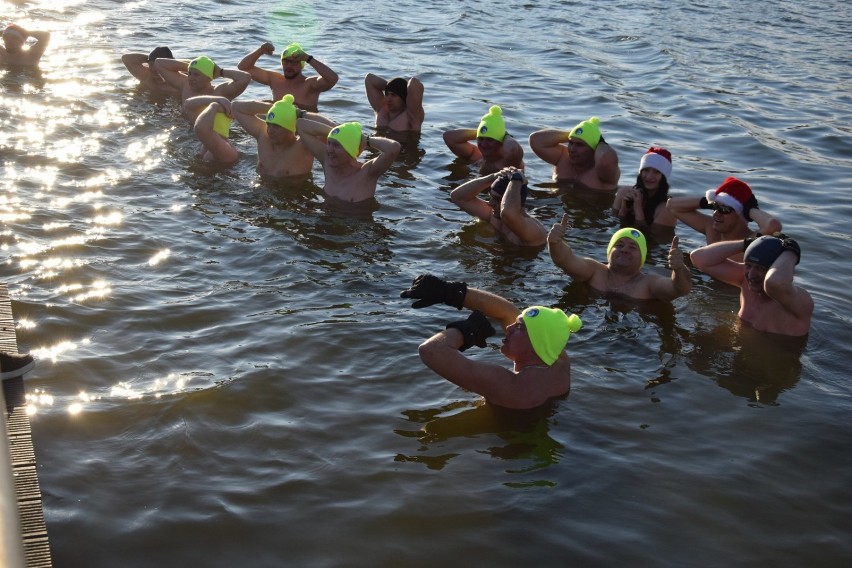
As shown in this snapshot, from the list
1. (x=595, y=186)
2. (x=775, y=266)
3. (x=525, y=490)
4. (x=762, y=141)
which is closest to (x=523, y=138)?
(x=595, y=186)

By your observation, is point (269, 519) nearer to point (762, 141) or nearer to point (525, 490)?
point (525, 490)

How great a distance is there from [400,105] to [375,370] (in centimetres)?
674

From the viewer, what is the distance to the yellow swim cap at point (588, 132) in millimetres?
10961

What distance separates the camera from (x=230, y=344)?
7180 mm

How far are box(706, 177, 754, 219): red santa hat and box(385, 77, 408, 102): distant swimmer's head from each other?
5381 millimetres

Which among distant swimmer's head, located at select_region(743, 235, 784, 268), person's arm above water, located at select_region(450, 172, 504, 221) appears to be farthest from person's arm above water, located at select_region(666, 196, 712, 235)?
distant swimmer's head, located at select_region(743, 235, 784, 268)

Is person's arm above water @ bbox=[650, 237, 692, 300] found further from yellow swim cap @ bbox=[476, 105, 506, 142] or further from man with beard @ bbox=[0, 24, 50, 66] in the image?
man with beard @ bbox=[0, 24, 50, 66]

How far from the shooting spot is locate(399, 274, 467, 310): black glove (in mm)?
6238

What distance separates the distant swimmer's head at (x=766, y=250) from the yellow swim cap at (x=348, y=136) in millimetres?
4470

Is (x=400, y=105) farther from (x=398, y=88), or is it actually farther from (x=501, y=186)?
(x=501, y=186)

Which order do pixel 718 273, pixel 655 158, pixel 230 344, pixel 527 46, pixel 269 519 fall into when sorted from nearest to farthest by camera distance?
1. pixel 269 519
2. pixel 230 344
3. pixel 718 273
4. pixel 655 158
5. pixel 527 46

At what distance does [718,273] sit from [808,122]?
6843 mm

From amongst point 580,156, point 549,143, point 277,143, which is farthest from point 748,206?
point 277,143

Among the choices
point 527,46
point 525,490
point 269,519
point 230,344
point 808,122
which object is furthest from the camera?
point 527,46
